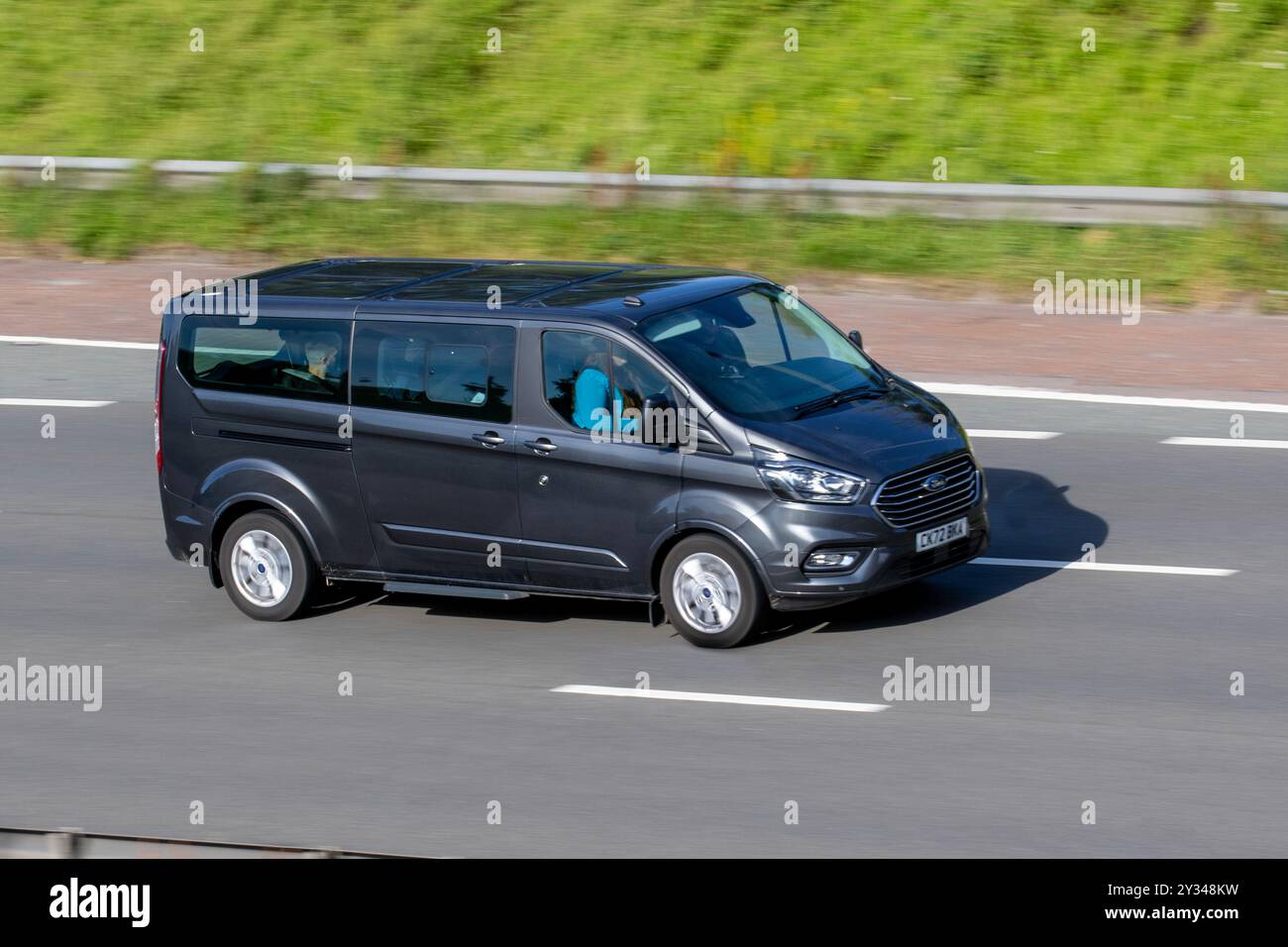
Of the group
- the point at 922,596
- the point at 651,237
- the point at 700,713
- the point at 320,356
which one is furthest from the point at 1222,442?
the point at 651,237

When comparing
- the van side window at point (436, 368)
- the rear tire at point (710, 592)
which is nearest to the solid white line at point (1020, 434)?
the rear tire at point (710, 592)

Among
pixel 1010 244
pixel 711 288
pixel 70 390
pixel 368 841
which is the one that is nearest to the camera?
pixel 368 841

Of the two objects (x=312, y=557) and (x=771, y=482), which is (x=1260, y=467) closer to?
(x=771, y=482)

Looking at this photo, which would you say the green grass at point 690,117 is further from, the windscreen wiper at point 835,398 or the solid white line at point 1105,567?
the windscreen wiper at point 835,398

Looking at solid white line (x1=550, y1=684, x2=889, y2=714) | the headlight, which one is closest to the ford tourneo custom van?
the headlight

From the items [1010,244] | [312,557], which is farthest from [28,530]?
[1010,244]

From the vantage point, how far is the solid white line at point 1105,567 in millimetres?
10148

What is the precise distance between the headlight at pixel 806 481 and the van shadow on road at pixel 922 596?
0.92 meters

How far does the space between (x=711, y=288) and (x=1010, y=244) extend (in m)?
8.17

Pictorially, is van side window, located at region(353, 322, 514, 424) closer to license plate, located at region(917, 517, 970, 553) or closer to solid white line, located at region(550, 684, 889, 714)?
solid white line, located at region(550, 684, 889, 714)

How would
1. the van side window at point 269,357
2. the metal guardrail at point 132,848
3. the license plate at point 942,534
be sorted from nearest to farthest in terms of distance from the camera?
the metal guardrail at point 132,848
the license plate at point 942,534
the van side window at point 269,357

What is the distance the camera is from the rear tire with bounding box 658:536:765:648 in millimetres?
8992

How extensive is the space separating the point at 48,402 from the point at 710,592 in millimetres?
8439

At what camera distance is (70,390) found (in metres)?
15.6
